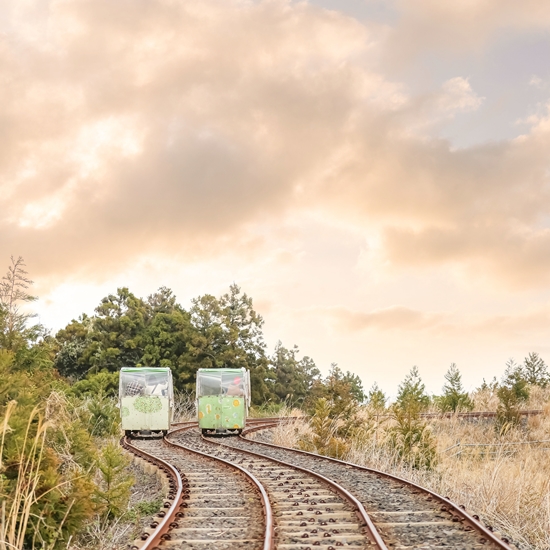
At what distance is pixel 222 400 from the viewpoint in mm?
27031

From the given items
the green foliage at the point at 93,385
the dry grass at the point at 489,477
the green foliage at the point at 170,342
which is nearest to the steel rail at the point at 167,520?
the dry grass at the point at 489,477

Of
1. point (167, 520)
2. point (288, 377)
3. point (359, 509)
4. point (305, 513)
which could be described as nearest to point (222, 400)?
point (305, 513)

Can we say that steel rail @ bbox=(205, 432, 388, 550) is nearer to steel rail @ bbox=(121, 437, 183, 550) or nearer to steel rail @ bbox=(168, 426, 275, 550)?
steel rail @ bbox=(168, 426, 275, 550)

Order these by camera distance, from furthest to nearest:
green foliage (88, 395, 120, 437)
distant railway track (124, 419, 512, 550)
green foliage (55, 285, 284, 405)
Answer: green foliage (55, 285, 284, 405) → green foliage (88, 395, 120, 437) → distant railway track (124, 419, 512, 550)

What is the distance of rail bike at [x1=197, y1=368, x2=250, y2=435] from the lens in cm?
2675

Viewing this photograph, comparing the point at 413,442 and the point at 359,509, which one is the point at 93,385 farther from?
the point at 359,509

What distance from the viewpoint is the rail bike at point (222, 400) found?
87.8ft

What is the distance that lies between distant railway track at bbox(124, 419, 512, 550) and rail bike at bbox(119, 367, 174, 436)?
1158 centimetres

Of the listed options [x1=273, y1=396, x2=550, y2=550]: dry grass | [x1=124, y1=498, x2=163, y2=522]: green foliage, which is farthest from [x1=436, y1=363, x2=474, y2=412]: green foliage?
[x1=124, y1=498, x2=163, y2=522]: green foliage

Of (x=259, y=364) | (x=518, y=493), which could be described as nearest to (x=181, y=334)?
(x=259, y=364)

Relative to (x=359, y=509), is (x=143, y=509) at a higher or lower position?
lower

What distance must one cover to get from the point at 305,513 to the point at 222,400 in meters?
17.9

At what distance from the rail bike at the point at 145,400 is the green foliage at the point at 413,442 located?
11.8m

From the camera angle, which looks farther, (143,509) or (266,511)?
(143,509)
